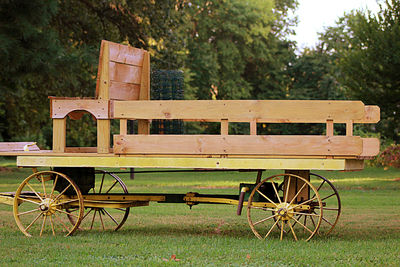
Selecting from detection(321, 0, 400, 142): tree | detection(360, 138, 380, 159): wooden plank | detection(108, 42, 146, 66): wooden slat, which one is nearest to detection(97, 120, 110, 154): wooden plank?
detection(108, 42, 146, 66): wooden slat

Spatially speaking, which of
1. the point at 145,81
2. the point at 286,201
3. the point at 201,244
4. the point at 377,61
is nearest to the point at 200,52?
the point at 377,61

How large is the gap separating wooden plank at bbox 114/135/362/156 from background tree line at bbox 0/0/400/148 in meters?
11.2

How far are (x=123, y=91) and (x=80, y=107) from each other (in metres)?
0.72

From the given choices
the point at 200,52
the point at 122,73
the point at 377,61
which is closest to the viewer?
the point at 122,73

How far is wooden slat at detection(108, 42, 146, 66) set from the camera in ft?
29.9

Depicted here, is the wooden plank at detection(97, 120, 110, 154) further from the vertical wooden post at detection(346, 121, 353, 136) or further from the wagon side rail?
the vertical wooden post at detection(346, 121, 353, 136)

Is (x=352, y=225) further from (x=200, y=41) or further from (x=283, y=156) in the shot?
(x=200, y=41)

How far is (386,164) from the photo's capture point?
29.0m

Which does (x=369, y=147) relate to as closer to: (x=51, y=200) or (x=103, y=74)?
(x=103, y=74)

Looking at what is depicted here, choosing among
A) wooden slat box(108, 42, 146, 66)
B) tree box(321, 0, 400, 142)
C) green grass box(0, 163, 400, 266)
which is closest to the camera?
green grass box(0, 163, 400, 266)

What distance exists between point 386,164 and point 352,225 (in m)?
18.9

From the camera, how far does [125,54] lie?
9359 millimetres

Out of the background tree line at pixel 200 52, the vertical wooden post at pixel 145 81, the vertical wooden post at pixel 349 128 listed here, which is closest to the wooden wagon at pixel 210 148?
the vertical wooden post at pixel 349 128

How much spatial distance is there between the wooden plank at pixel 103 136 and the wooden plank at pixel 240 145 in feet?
1.21
